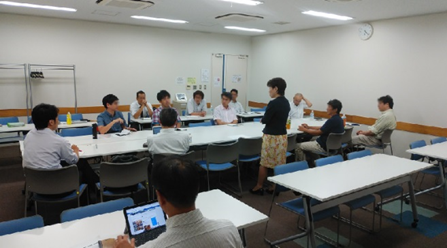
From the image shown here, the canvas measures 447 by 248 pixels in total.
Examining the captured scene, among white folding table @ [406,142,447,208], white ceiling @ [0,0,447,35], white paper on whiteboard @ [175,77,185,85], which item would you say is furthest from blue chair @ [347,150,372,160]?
white paper on whiteboard @ [175,77,185,85]

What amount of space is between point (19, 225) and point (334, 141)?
4391 millimetres

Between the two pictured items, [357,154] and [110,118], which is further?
[110,118]

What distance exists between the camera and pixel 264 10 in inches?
224

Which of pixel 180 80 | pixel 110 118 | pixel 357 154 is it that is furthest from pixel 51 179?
pixel 180 80

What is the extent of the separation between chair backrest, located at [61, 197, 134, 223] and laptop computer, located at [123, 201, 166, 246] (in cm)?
47

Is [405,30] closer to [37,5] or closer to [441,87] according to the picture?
[441,87]

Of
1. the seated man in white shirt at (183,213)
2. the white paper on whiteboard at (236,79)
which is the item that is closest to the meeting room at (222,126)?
the seated man in white shirt at (183,213)

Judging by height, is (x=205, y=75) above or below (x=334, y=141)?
above

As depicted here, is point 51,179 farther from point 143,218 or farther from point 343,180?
point 343,180

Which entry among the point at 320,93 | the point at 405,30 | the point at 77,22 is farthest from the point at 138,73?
the point at 405,30

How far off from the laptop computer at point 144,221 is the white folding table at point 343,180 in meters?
1.29

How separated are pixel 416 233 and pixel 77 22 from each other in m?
7.80

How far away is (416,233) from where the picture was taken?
3502 mm

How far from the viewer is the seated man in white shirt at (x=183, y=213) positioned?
3.93ft
